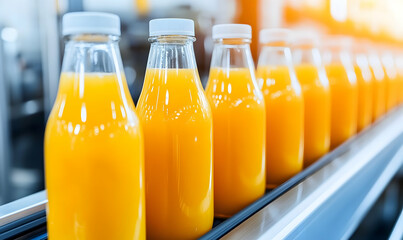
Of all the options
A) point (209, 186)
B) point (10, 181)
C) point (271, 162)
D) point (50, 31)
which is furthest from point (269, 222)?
point (10, 181)

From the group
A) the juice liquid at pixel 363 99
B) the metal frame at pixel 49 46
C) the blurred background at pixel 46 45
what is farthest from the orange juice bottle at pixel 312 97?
the metal frame at pixel 49 46

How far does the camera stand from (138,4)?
295 cm

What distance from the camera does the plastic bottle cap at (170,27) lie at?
58 centimetres

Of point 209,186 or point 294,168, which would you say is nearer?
point 209,186

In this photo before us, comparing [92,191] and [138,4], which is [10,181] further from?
[92,191]

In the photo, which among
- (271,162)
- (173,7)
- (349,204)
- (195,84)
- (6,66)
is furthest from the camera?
(173,7)

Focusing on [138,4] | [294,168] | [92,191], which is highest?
[138,4]

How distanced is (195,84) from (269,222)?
0.26 metres

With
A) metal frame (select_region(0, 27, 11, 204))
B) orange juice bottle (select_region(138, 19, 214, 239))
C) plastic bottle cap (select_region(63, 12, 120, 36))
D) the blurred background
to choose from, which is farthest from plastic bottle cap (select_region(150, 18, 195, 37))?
metal frame (select_region(0, 27, 11, 204))

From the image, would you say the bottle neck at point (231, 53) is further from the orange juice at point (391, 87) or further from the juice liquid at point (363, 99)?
the orange juice at point (391, 87)

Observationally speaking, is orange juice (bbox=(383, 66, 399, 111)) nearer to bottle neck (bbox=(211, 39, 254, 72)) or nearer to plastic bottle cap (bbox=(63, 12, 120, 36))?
bottle neck (bbox=(211, 39, 254, 72))

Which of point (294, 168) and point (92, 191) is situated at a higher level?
point (92, 191)

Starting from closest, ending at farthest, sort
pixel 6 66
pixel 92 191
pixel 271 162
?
1. pixel 92 191
2. pixel 271 162
3. pixel 6 66

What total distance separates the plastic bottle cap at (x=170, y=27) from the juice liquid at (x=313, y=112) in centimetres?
54
